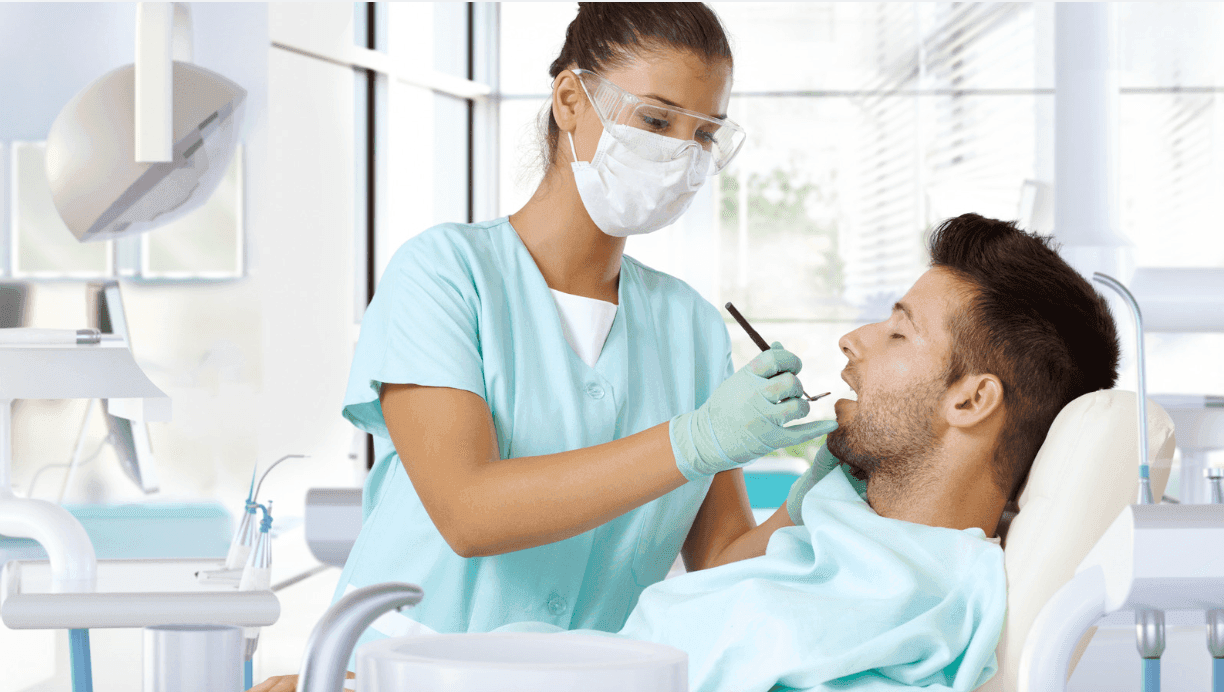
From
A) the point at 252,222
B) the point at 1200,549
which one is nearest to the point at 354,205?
the point at 252,222

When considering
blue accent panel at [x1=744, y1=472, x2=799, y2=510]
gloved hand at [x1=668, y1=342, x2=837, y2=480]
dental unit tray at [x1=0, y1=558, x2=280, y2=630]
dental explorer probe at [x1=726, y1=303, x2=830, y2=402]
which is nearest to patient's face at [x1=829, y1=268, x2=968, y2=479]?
dental explorer probe at [x1=726, y1=303, x2=830, y2=402]

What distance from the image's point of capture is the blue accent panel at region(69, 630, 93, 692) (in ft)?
2.88

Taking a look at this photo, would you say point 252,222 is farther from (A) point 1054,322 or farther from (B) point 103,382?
(A) point 1054,322

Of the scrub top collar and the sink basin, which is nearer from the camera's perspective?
the sink basin

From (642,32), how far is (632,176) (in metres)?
0.17

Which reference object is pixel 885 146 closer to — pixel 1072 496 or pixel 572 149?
pixel 572 149

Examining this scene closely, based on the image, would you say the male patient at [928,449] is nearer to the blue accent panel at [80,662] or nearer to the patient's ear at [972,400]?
the patient's ear at [972,400]

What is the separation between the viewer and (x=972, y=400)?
46.8 inches

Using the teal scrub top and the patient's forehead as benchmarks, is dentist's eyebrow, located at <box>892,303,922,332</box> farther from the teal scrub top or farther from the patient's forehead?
the teal scrub top

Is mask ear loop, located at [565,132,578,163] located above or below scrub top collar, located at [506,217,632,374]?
above

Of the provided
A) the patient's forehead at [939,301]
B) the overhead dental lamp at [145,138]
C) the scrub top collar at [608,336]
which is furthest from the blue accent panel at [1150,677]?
the overhead dental lamp at [145,138]

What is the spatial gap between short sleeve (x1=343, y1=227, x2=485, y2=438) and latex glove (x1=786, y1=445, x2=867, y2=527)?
45 centimetres

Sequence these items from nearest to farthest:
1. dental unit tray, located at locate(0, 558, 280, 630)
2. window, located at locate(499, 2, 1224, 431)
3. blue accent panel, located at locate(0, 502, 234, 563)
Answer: dental unit tray, located at locate(0, 558, 280, 630) → blue accent panel, located at locate(0, 502, 234, 563) → window, located at locate(499, 2, 1224, 431)

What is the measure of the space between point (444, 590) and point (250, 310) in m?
2.25
